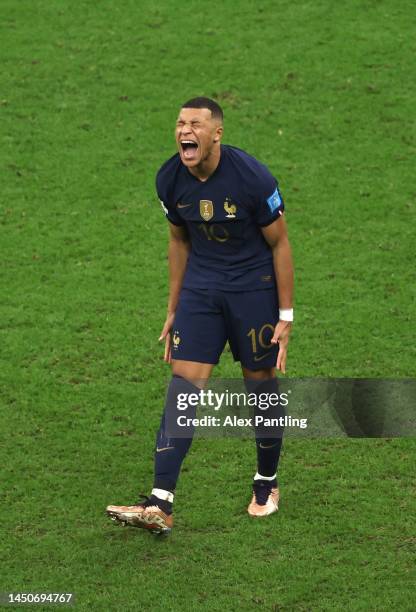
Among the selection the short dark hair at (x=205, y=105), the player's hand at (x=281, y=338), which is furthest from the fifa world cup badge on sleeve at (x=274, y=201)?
the player's hand at (x=281, y=338)

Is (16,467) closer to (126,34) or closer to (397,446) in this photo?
(397,446)

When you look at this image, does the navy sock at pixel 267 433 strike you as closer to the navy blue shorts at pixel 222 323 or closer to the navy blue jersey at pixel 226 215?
the navy blue shorts at pixel 222 323

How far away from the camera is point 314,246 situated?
11.3 meters

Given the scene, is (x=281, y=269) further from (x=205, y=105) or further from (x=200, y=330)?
(x=205, y=105)

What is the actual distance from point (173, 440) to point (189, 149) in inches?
64.2

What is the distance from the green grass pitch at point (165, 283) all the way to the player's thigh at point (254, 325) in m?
0.94

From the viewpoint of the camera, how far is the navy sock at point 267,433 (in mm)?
7793

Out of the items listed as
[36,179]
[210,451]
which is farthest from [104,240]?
[210,451]

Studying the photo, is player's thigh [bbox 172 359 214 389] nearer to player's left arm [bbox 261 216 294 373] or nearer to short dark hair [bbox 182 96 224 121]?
player's left arm [bbox 261 216 294 373]

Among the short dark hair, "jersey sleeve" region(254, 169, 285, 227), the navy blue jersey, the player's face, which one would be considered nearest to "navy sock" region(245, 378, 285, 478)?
the navy blue jersey

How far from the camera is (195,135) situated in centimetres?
720

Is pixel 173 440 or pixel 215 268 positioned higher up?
pixel 215 268

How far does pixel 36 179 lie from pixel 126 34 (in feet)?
10.1

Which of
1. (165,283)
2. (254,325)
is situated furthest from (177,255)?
(165,283)
